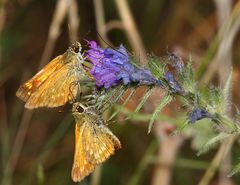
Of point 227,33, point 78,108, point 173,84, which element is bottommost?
point 227,33

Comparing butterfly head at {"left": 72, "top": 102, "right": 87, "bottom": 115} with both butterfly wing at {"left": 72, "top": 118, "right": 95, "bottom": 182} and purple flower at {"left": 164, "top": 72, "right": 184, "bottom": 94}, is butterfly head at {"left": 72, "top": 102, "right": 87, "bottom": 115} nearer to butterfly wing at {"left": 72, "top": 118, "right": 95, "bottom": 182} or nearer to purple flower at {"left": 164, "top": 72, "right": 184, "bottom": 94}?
butterfly wing at {"left": 72, "top": 118, "right": 95, "bottom": 182}

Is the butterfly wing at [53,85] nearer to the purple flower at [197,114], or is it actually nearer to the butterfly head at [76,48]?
the butterfly head at [76,48]

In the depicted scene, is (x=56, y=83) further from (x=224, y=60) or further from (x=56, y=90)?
(x=224, y=60)

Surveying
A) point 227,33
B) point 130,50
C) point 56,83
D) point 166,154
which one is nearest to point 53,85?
point 56,83

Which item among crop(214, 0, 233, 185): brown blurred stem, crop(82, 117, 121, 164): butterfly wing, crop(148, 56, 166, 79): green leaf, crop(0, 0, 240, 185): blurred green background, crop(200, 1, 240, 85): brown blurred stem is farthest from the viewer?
crop(0, 0, 240, 185): blurred green background

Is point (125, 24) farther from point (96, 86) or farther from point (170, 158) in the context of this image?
point (96, 86)

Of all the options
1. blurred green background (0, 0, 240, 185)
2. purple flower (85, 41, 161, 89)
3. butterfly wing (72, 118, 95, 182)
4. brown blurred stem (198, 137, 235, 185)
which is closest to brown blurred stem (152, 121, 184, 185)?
blurred green background (0, 0, 240, 185)

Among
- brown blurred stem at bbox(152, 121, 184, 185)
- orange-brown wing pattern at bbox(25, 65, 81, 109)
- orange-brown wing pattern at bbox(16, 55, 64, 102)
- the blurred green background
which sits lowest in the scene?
brown blurred stem at bbox(152, 121, 184, 185)

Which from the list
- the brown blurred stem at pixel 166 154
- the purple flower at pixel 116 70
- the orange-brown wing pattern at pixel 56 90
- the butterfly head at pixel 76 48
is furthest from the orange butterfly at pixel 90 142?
the brown blurred stem at pixel 166 154
